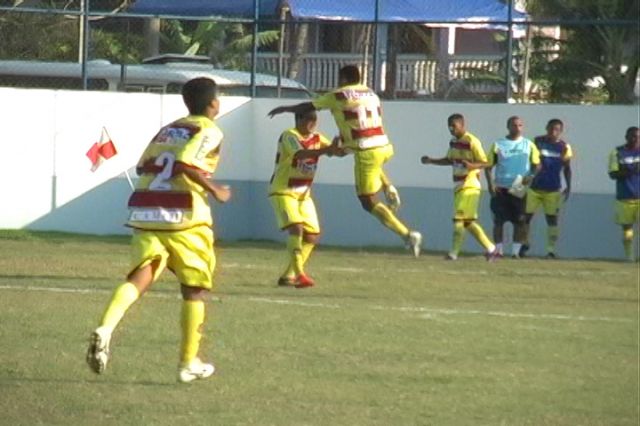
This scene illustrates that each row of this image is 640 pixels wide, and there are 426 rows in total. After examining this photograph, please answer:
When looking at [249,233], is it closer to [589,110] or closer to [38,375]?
[589,110]

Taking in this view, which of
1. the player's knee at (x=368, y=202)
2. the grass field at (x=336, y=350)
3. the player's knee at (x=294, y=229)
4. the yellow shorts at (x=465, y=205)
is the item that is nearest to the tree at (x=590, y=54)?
the yellow shorts at (x=465, y=205)

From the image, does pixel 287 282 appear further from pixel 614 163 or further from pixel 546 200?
pixel 546 200

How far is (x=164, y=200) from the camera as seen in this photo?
11.3m

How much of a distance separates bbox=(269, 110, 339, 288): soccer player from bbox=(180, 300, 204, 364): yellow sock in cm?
696

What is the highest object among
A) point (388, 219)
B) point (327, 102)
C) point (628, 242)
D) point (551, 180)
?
Result: point (327, 102)

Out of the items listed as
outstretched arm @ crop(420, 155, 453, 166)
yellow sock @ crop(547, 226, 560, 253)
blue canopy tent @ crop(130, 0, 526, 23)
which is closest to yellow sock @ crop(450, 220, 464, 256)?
outstretched arm @ crop(420, 155, 453, 166)

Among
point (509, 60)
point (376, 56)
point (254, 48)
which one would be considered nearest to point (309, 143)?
point (509, 60)

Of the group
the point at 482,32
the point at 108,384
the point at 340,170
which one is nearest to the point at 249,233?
the point at 340,170

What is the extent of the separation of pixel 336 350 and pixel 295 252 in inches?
201

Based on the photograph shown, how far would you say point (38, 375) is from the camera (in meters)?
11.5

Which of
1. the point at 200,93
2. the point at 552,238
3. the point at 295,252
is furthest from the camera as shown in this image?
the point at 552,238

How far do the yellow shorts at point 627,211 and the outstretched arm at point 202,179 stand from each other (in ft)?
49.5

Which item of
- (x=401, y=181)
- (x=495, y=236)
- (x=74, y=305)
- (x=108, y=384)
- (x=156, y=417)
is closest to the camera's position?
(x=156, y=417)

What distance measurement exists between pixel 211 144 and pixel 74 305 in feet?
15.1
